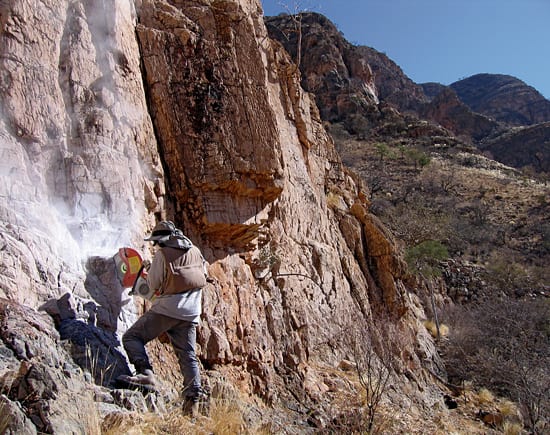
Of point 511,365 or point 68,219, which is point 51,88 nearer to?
point 68,219

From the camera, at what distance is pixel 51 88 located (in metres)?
5.14

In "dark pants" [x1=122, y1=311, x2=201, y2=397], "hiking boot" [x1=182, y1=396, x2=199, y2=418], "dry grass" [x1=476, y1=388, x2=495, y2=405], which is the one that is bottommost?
"dry grass" [x1=476, y1=388, x2=495, y2=405]

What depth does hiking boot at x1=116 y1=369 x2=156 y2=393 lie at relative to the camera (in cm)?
371

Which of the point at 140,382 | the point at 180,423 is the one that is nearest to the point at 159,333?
the point at 140,382

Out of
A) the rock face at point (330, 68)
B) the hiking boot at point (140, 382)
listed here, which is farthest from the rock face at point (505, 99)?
the hiking boot at point (140, 382)

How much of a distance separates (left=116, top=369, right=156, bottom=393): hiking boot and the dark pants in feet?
0.27

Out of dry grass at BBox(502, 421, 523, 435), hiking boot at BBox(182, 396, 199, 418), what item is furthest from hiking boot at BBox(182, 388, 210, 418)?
dry grass at BBox(502, 421, 523, 435)

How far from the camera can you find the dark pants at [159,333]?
386 cm

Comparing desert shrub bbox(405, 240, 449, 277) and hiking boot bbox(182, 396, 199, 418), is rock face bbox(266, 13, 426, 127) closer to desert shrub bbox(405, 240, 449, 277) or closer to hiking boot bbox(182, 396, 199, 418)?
desert shrub bbox(405, 240, 449, 277)

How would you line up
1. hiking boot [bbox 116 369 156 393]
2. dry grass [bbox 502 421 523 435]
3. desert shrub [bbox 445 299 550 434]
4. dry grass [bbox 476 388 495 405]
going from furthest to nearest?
1. dry grass [bbox 476 388 495 405]
2. desert shrub [bbox 445 299 550 434]
3. dry grass [bbox 502 421 523 435]
4. hiking boot [bbox 116 369 156 393]

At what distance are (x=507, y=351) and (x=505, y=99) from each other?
8193cm

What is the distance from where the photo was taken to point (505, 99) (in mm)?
85562

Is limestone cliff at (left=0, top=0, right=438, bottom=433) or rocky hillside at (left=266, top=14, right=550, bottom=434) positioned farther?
rocky hillside at (left=266, top=14, right=550, bottom=434)

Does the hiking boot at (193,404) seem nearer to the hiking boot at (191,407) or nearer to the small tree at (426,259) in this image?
the hiking boot at (191,407)
